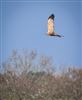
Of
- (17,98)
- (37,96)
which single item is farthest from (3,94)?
(37,96)

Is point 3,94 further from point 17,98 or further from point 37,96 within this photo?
point 37,96

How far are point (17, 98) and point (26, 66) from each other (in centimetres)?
276

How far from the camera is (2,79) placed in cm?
2614

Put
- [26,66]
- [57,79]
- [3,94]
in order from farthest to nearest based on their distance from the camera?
[57,79] < [26,66] < [3,94]

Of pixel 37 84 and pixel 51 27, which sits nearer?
pixel 51 27

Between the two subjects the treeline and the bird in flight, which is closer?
the bird in flight

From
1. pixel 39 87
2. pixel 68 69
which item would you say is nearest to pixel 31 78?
pixel 39 87

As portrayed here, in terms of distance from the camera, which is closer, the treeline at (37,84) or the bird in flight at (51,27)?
the bird in flight at (51,27)

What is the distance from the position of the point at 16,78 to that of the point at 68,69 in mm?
4223

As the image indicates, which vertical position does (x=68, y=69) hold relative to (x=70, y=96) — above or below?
above

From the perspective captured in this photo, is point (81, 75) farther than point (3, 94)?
Yes

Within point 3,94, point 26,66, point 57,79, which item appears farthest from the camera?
point 57,79

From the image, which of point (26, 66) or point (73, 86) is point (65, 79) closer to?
point (73, 86)

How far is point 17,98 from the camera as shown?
2416cm
